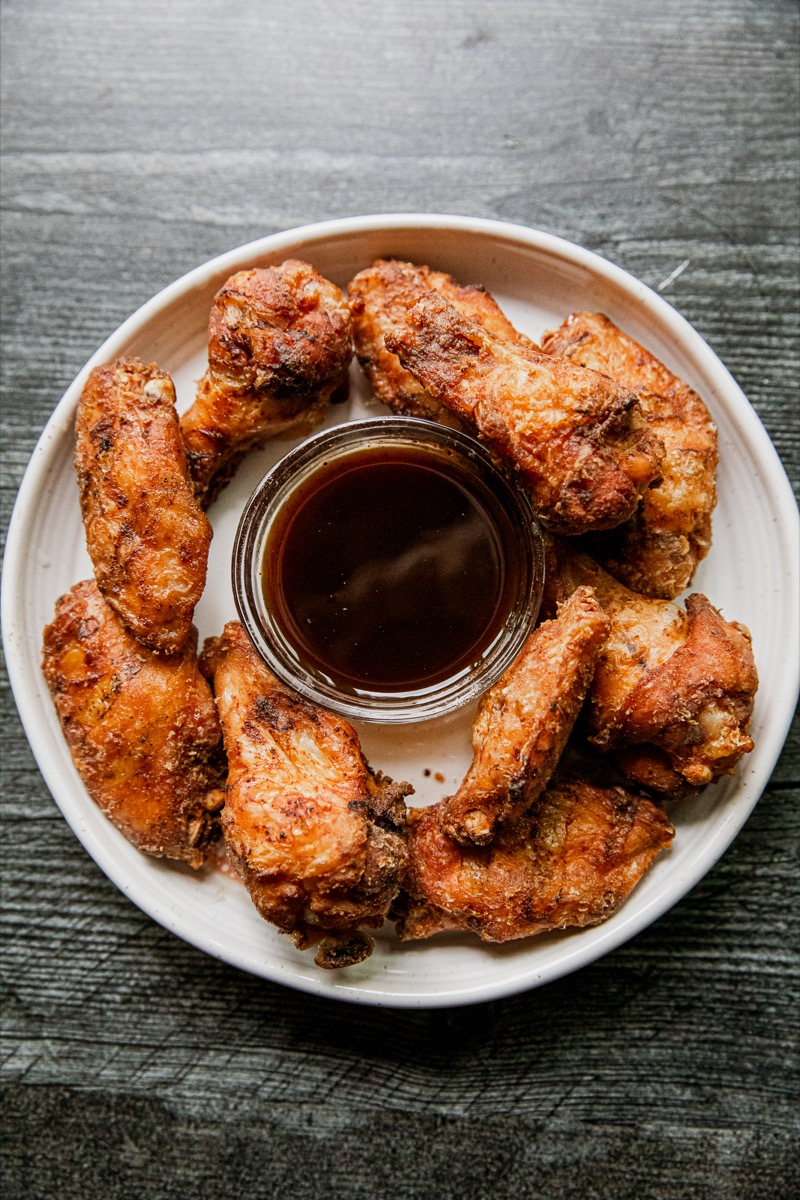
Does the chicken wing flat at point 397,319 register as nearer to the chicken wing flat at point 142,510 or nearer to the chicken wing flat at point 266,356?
A: the chicken wing flat at point 266,356

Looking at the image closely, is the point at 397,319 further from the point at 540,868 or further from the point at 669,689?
the point at 540,868

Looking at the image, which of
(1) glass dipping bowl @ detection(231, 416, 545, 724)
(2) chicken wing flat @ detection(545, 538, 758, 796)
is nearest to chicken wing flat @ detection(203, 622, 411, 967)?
(1) glass dipping bowl @ detection(231, 416, 545, 724)

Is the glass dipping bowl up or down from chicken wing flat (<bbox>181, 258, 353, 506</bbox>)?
down

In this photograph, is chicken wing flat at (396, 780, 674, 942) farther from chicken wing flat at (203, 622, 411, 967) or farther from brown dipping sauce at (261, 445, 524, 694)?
brown dipping sauce at (261, 445, 524, 694)

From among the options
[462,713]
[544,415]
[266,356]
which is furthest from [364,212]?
[462,713]

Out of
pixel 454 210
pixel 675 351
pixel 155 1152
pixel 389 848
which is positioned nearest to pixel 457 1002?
pixel 389 848
